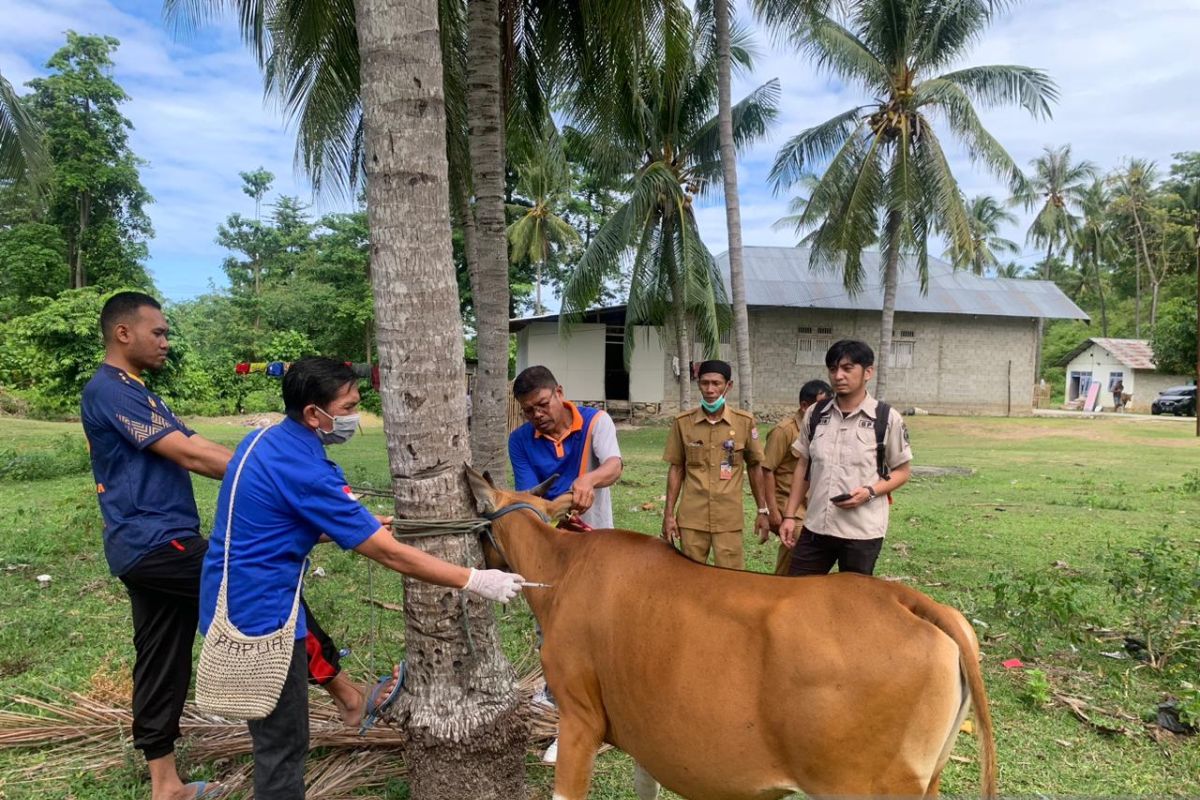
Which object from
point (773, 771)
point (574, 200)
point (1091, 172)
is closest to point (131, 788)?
point (773, 771)

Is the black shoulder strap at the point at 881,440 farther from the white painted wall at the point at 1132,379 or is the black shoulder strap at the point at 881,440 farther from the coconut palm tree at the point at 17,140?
the white painted wall at the point at 1132,379

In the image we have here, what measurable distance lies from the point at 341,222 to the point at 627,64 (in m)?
29.8

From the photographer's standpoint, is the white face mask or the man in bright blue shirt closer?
the man in bright blue shirt

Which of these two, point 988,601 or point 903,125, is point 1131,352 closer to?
point 903,125

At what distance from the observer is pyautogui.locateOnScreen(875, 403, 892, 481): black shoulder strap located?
4539 millimetres

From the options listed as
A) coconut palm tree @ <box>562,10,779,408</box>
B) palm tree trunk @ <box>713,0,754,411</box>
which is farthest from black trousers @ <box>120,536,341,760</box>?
coconut palm tree @ <box>562,10,779,408</box>

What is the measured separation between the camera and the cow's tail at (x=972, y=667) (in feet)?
7.84

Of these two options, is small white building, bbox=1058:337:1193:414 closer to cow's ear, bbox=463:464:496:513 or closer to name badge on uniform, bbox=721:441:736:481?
name badge on uniform, bbox=721:441:736:481

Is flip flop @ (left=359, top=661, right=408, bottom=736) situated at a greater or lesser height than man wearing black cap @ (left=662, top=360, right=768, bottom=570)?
lesser

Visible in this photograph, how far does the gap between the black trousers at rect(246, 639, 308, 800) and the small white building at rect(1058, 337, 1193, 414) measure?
46.6 m

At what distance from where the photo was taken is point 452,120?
10961 millimetres

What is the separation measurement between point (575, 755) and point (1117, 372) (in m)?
48.8

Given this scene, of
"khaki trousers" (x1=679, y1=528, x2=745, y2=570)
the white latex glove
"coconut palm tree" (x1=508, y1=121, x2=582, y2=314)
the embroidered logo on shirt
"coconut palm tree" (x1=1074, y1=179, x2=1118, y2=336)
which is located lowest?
"khaki trousers" (x1=679, y1=528, x2=745, y2=570)

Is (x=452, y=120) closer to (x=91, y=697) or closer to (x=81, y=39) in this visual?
(x=91, y=697)
